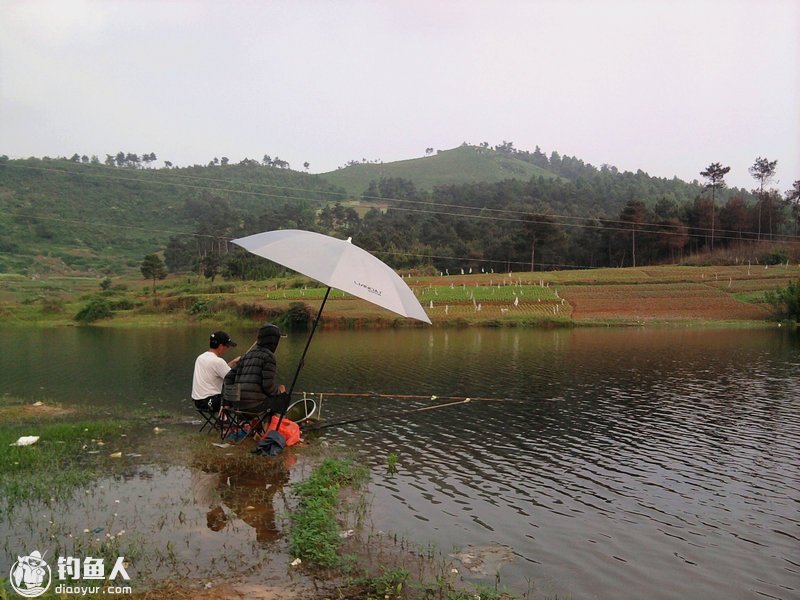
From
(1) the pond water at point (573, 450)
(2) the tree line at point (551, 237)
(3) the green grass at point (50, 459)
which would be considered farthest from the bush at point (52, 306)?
(3) the green grass at point (50, 459)

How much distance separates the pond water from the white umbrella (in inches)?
131

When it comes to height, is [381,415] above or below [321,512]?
below

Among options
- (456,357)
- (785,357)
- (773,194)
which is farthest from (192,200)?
(785,357)

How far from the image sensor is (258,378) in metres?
11.8

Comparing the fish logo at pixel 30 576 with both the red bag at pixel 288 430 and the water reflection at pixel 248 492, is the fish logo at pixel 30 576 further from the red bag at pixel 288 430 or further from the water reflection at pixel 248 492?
the red bag at pixel 288 430

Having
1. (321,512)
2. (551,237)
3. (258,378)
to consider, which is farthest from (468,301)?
(321,512)

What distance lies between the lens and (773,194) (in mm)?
100062

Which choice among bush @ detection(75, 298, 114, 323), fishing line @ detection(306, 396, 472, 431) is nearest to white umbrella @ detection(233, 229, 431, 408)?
fishing line @ detection(306, 396, 472, 431)

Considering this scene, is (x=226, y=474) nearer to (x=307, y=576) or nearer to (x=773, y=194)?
(x=307, y=576)

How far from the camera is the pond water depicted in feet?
27.6

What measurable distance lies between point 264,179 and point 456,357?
177m

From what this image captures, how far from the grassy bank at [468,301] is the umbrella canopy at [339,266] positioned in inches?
1610

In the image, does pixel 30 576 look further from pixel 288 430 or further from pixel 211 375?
pixel 211 375

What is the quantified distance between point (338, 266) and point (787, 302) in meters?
54.0
